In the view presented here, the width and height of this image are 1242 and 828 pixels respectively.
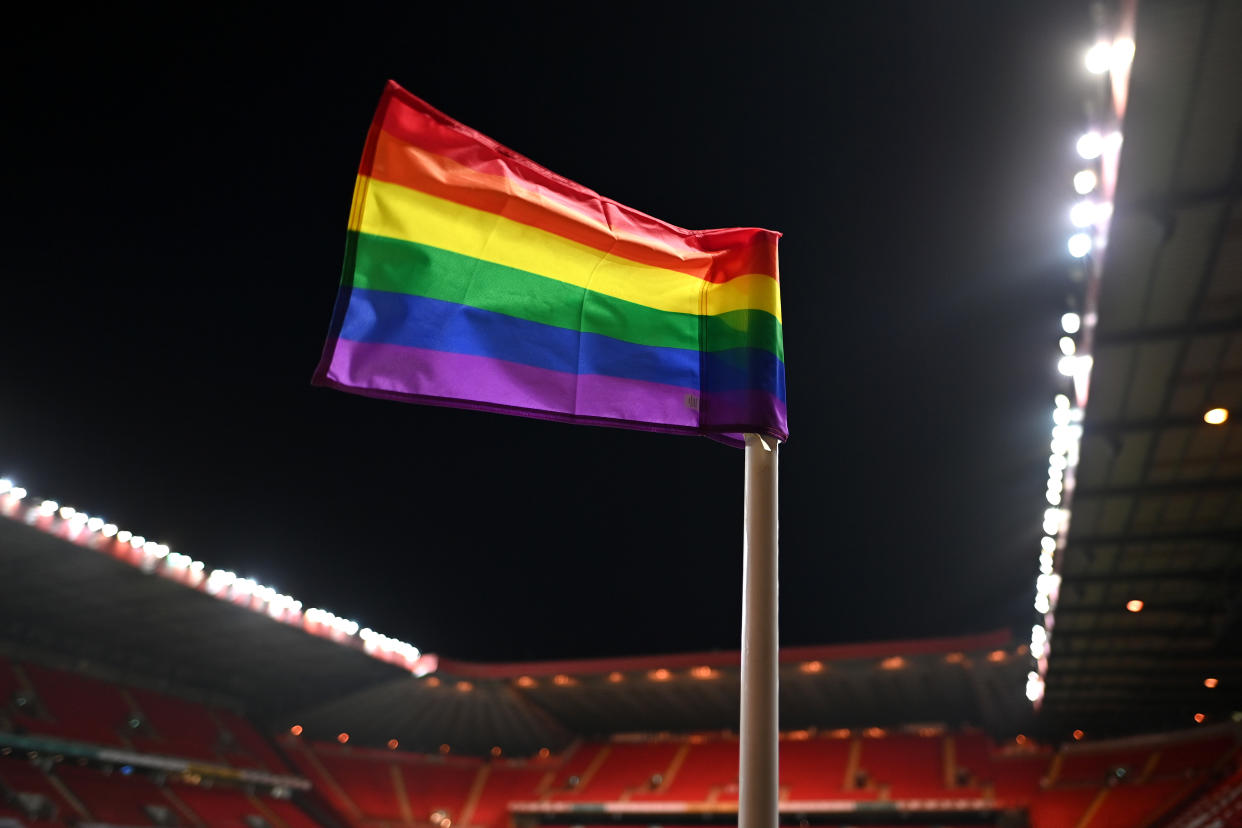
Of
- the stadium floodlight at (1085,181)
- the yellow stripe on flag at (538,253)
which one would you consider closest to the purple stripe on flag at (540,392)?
the yellow stripe on flag at (538,253)

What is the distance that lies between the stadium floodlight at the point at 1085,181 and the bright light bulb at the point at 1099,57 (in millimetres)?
1809

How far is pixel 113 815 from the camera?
32.3 meters

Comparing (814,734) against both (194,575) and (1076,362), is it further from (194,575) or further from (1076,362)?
(1076,362)

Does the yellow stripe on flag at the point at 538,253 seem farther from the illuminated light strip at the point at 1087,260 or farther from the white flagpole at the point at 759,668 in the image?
the illuminated light strip at the point at 1087,260

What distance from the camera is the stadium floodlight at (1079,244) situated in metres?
12.2

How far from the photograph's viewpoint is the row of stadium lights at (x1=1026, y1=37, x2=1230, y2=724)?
9.66 metres

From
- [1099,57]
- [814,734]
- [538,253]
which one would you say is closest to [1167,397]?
[1099,57]

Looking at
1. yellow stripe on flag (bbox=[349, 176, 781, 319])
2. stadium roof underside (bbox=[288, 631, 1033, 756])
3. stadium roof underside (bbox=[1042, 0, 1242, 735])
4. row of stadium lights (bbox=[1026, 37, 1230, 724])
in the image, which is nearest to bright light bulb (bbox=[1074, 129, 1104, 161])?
row of stadium lights (bbox=[1026, 37, 1230, 724])

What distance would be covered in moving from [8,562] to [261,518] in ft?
26.8

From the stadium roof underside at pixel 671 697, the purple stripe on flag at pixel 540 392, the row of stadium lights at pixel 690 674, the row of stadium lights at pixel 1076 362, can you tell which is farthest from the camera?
the stadium roof underside at pixel 671 697

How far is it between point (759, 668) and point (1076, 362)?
12748 millimetres

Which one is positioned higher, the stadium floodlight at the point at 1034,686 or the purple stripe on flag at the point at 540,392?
the stadium floodlight at the point at 1034,686

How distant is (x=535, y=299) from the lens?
17.8 feet

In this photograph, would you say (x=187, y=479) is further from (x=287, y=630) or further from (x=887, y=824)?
(x=887, y=824)
